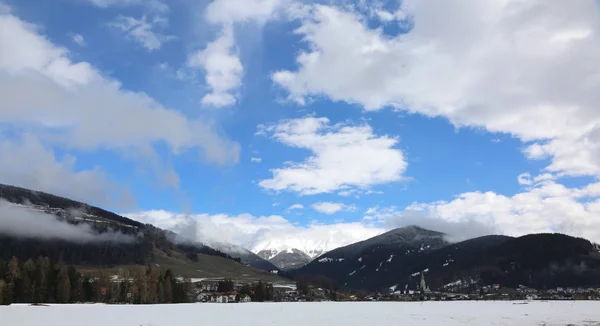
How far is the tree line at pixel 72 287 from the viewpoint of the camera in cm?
10707

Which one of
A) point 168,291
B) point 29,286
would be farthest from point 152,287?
point 29,286

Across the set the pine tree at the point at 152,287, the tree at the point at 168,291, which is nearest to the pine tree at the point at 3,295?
the pine tree at the point at 152,287

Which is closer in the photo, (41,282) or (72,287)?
(41,282)

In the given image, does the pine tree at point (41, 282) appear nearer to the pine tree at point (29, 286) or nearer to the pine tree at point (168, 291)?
the pine tree at point (29, 286)

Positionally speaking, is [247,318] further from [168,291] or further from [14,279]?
[168,291]

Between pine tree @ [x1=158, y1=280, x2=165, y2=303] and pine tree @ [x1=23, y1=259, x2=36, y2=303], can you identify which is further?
pine tree @ [x1=158, y1=280, x2=165, y2=303]

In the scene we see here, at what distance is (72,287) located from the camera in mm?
122625

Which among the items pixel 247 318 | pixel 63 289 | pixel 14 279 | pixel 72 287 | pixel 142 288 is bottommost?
pixel 247 318

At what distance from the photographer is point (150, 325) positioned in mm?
37469

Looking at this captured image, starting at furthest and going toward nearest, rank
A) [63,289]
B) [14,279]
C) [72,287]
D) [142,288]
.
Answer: [142,288], [72,287], [63,289], [14,279]

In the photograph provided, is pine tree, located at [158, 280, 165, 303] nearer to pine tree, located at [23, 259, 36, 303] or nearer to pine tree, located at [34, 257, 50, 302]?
pine tree, located at [34, 257, 50, 302]

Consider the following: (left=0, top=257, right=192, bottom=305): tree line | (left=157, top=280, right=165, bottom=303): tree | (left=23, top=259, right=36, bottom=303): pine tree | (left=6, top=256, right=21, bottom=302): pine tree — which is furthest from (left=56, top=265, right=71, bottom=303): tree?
(left=157, top=280, right=165, bottom=303): tree

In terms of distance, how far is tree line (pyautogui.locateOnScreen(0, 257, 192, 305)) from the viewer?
107 m

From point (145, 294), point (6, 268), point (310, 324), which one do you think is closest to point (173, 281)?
point (145, 294)
